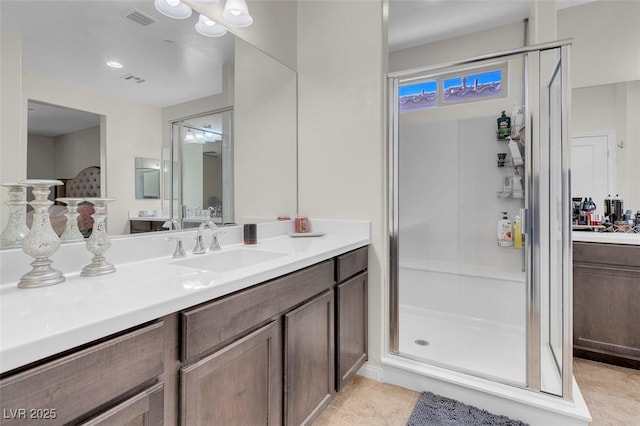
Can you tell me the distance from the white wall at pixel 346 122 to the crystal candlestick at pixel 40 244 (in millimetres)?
1523

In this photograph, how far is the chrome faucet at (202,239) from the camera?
4.99ft

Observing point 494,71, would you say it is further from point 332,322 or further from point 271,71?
point 332,322

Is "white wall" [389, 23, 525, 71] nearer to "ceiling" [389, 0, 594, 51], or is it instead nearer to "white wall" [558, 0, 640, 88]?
"ceiling" [389, 0, 594, 51]

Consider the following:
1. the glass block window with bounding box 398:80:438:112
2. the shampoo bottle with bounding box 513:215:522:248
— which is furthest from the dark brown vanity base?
the glass block window with bounding box 398:80:438:112

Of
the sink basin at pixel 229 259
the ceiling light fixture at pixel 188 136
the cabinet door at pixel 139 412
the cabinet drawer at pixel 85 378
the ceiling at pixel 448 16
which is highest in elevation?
the ceiling at pixel 448 16

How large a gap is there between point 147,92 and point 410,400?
6.95 feet

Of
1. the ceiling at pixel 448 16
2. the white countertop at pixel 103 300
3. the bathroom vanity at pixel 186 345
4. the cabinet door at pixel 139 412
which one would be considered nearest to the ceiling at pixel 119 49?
the white countertop at pixel 103 300

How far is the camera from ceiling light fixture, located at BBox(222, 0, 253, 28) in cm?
167

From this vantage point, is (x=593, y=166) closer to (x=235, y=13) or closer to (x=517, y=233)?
(x=517, y=233)

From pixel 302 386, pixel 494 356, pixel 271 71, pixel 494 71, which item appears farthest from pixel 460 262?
pixel 271 71

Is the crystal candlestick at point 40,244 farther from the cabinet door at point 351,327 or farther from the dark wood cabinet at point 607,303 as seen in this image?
the dark wood cabinet at point 607,303

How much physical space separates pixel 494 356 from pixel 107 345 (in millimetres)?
2272

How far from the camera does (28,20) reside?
3.41 ft

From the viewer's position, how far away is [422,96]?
9.25 feet
